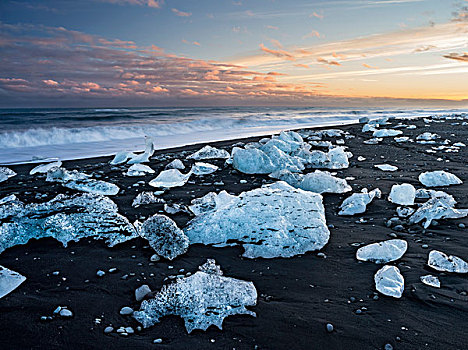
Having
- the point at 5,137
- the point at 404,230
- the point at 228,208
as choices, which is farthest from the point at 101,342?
the point at 5,137

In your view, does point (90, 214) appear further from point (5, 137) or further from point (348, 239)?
point (5, 137)

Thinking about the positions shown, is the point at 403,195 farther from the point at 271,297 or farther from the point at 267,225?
the point at 271,297

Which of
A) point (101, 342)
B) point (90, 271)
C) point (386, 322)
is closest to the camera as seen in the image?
point (101, 342)

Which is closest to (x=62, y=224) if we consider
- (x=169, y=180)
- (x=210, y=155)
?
(x=169, y=180)

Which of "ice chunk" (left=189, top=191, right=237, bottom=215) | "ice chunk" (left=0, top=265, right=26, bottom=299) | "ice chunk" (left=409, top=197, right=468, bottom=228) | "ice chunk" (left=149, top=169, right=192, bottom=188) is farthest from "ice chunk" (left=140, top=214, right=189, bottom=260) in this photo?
"ice chunk" (left=409, top=197, right=468, bottom=228)

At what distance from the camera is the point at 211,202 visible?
3.30 m

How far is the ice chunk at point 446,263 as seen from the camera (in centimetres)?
211

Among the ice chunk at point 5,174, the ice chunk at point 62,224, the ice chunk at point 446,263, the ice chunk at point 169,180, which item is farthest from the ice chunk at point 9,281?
the ice chunk at point 5,174

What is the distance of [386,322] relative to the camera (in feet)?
5.47

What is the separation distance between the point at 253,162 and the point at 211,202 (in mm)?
1733

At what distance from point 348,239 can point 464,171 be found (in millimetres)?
3351

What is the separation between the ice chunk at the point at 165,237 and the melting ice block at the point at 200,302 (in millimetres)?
571

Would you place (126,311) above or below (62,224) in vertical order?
below

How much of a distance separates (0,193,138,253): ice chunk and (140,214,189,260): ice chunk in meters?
0.26
